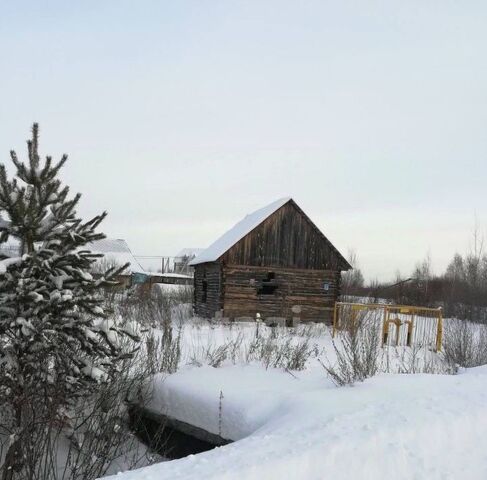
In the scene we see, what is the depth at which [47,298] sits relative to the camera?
19.4ft

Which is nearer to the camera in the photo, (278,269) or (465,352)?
(465,352)

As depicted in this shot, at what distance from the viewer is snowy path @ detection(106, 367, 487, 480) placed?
3.60 m

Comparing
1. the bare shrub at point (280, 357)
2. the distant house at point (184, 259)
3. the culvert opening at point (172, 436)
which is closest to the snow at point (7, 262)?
the culvert opening at point (172, 436)

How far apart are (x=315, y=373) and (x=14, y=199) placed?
5119 mm

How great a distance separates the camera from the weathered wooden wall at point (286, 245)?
69.3 ft

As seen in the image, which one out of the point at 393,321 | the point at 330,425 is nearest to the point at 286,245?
the point at 393,321

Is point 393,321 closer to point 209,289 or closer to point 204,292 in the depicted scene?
point 209,289

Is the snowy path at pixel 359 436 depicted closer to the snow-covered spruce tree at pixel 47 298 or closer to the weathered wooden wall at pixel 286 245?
the snow-covered spruce tree at pixel 47 298

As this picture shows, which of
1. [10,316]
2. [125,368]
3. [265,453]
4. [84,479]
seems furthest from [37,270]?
[265,453]

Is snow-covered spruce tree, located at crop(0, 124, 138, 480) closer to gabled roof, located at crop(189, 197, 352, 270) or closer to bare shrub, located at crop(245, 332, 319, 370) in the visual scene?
bare shrub, located at crop(245, 332, 319, 370)

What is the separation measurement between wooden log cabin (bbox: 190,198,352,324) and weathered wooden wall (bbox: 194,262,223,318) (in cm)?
4

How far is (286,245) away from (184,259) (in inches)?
2448

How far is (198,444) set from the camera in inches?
258

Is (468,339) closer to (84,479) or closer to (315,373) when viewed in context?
(315,373)
